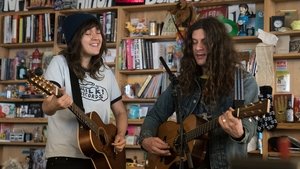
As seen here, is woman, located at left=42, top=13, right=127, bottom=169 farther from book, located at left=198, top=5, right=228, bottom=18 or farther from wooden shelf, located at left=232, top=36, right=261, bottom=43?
book, located at left=198, top=5, right=228, bottom=18

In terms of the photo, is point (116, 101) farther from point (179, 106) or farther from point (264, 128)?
point (264, 128)

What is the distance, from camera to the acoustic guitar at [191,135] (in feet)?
5.15

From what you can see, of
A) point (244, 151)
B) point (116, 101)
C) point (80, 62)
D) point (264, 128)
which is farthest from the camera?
point (264, 128)

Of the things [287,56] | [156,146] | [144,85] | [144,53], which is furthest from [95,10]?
[156,146]

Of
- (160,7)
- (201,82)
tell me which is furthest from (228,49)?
(160,7)

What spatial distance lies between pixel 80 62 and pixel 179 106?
605 mm

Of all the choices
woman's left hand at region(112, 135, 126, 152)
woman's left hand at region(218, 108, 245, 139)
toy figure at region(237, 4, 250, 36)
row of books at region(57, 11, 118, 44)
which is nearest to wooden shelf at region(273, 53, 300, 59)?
toy figure at region(237, 4, 250, 36)

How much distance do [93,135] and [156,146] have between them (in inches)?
12.7

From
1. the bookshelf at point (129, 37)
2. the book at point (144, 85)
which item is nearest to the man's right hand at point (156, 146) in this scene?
the bookshelf at point (129, 37)

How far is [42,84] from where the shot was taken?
1.84 meters

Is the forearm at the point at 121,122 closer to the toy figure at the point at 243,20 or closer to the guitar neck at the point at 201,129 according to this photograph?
the guitar neck at the point at 201,129

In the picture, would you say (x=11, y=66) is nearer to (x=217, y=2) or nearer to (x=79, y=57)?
(x=217, y=2)

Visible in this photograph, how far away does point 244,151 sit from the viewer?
1762 millimetres

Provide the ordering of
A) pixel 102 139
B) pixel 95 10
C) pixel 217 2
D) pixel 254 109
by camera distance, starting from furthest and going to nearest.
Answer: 1. pixel 95 10
2. pixel 217 2
3. pixel 102 139
4. pixel 254 109
